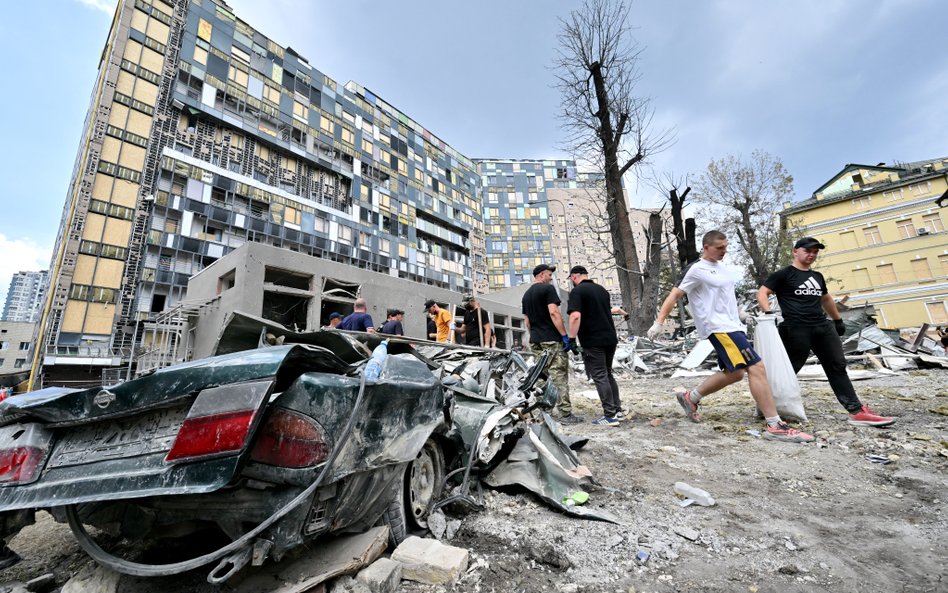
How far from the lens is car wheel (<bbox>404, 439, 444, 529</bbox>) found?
193 centimetres

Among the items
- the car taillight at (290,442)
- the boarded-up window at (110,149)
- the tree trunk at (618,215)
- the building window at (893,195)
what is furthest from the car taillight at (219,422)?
the building window at (893,195)

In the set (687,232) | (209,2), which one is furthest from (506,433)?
(209,2)

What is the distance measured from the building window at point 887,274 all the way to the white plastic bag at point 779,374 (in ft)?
132

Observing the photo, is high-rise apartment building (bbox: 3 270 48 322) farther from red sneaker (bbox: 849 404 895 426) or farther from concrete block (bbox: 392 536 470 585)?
red sneaker (bbox: 849 404 895 426)

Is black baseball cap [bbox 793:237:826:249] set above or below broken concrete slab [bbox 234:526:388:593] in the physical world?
above

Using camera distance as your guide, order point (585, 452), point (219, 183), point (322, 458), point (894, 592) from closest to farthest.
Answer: point (322, 458), point (894, 592), point (585, 452), point (219, 183)

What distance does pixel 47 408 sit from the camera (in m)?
1.43

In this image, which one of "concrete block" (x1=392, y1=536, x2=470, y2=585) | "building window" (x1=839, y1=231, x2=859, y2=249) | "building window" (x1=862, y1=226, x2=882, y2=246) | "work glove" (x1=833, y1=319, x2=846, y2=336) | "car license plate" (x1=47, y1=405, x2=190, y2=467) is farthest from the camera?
"building window" (x1=839, y1=231, x2=859, y2=249)

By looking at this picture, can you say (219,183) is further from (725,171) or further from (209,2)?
(725,171)

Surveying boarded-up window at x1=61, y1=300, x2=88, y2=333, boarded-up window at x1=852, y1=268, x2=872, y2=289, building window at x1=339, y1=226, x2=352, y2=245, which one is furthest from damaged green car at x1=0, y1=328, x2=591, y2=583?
boarded-up window at x1=852, y1=268, x2=872, y2=289

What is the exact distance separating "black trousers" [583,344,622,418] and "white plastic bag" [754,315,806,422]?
4.69ft

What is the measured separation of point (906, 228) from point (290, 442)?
4584 cm

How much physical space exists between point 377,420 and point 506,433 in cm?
133

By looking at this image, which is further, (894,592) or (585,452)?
(585,452)
